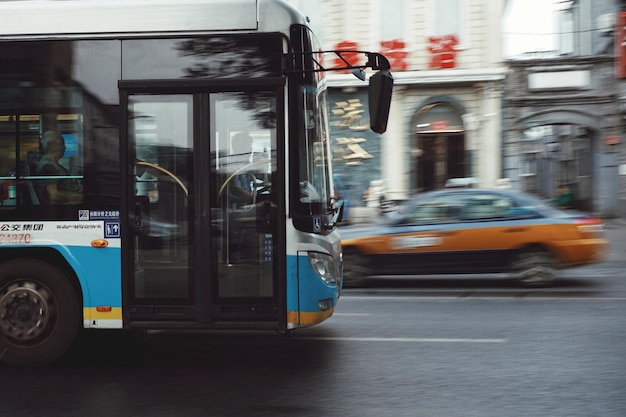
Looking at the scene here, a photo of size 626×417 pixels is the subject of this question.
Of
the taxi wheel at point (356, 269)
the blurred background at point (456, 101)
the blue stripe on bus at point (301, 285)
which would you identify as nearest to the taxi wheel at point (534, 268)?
the taxi wheel at point (356, 269)

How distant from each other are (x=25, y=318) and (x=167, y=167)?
172 centimetres

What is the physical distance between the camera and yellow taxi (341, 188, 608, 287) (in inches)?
444

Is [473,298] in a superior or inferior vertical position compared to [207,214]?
inferior

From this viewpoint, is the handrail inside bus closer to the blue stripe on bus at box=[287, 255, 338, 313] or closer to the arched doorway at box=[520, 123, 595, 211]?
the blue stripe on bus at box=[287, 255, 338, 313]

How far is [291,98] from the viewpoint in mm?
6137

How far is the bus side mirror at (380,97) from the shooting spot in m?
5.84

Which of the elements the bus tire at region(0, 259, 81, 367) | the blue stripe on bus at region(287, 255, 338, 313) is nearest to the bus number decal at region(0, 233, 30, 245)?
the bus tire at region(0, 259, 81, 367)

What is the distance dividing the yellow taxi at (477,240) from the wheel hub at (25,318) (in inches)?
232

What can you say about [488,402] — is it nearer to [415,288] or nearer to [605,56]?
[415,288]

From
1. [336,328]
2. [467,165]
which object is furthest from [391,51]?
[336,328]

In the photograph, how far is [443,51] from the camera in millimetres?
23281

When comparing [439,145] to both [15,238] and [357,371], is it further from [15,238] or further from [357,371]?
[15,238]

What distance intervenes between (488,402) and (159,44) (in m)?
3.71

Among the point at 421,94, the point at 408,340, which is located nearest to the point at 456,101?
the point at 421,94
